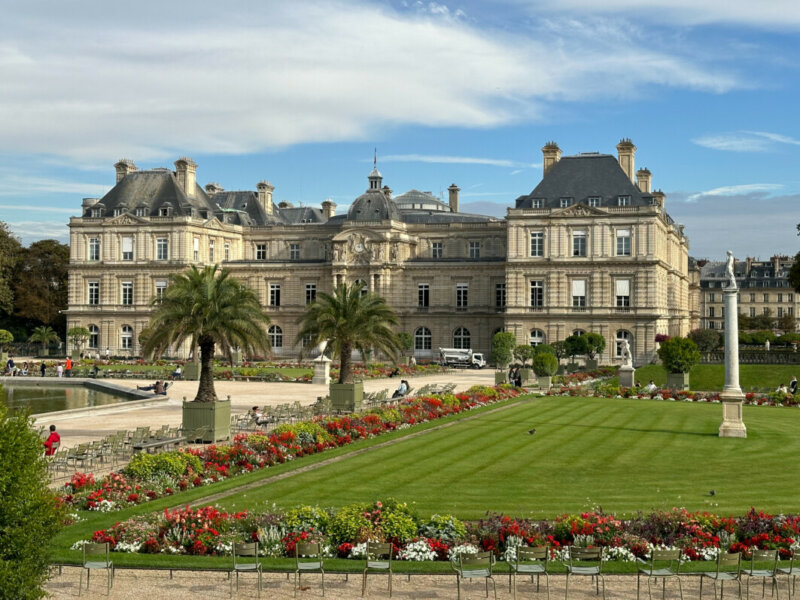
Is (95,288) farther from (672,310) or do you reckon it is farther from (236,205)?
(672,310)

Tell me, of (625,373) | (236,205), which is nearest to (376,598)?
(625,373)

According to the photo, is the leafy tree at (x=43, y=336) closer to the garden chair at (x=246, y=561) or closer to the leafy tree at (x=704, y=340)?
the leafy tree at (x=704, y=340)

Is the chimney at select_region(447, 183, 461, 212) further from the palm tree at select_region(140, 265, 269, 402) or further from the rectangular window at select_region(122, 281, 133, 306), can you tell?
the palm tree at select_region(140, 265, 269, 402)

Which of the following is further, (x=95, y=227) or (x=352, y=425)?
(x=95, y=227)

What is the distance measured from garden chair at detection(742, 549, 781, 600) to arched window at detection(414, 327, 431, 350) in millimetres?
68742

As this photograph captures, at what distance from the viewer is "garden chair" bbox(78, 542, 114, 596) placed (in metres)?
15.6

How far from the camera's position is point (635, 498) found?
864 inches

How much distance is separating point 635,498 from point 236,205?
3195 inches

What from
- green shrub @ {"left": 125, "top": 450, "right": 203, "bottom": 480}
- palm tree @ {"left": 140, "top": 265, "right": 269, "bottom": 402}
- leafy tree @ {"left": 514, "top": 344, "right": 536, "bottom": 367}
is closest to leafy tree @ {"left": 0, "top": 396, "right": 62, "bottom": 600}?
green shrub @ {"left": 125, "top": 450, "right": 203, "bottom": 480}

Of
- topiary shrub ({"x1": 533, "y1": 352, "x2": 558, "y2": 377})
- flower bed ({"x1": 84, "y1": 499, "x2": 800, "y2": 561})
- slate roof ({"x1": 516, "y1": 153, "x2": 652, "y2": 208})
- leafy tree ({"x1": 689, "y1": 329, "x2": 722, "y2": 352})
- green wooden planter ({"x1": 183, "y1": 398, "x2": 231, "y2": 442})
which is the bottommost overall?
flower bed ({"x1": 84, "y1": 499, "x2": 800, "y2": 561})

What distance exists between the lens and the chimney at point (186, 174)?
89.3 m

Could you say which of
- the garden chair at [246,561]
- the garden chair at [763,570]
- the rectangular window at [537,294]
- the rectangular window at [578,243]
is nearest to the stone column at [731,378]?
the garden chair at [763,570]

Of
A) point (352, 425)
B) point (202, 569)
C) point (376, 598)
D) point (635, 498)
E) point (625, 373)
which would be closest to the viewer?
point (376, 598)

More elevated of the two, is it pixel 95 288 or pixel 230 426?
pixel 95 288
